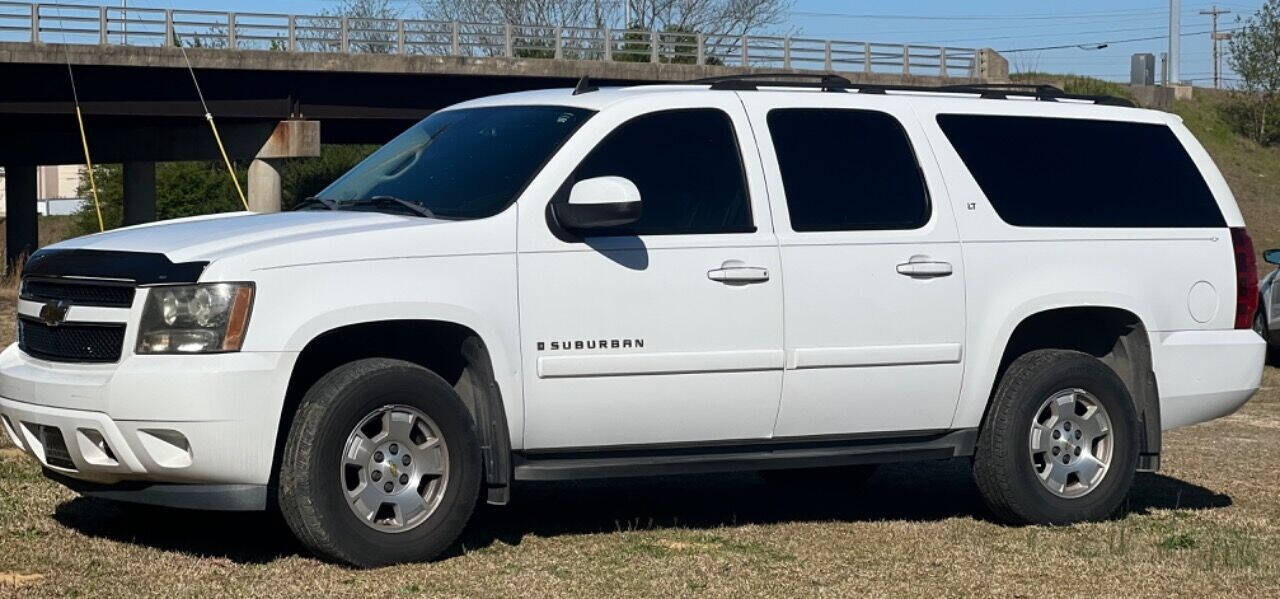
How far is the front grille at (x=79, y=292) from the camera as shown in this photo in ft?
20.8

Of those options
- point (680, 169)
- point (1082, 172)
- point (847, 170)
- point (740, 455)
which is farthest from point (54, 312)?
point (1082, 172)

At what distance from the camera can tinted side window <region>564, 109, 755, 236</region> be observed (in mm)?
7156

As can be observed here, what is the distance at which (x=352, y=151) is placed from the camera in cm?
7200

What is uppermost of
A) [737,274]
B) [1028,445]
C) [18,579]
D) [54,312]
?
[737,274]

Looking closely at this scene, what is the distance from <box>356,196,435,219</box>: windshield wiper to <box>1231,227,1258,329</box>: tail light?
3.92 metres

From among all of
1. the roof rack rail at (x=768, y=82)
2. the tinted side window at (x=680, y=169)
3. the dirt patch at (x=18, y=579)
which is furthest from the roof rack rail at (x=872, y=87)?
the dirt patch at (x=18, y=579)

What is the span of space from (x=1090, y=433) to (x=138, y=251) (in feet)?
14.0

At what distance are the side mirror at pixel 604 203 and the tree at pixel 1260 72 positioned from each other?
57461 mm

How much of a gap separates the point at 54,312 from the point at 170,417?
765 millimetres

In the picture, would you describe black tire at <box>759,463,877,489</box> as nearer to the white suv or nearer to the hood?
the white suv

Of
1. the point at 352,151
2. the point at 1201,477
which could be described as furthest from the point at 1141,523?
the point at 352,151

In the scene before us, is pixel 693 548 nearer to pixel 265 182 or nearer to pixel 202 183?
pixel 265 182

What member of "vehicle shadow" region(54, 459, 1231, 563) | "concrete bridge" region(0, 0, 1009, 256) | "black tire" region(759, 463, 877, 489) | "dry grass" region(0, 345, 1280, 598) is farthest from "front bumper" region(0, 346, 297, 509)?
"concrete bridge" region(0, 0, 1009, 256)

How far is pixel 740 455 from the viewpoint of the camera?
289 inches
